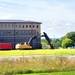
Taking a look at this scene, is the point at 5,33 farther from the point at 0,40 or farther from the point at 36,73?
the point at 36,73

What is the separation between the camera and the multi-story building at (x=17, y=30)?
11850 centimetres

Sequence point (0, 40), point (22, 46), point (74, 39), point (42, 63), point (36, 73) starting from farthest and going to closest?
1. point (74, 39)
2. point (0, 40)
3. point (22, 46)
4. point (42, 63)
5. point (36, 73)

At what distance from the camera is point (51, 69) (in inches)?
686

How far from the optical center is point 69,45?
409 ft

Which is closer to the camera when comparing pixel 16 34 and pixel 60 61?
pixel 60 61

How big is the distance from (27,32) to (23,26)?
3.29 m

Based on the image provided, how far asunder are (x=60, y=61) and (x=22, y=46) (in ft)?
205

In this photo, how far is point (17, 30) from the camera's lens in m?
120

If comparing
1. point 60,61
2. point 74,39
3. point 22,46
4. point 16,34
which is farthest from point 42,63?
point 74,39

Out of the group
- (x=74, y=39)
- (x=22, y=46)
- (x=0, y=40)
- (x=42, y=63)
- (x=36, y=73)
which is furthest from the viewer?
(x=74, y=39)

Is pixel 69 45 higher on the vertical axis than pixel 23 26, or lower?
lower

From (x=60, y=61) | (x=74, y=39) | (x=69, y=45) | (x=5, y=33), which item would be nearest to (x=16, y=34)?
(x=5, y=33)

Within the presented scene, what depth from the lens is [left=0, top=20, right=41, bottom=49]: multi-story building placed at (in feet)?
389

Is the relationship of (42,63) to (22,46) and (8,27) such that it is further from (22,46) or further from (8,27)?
(8,27)
